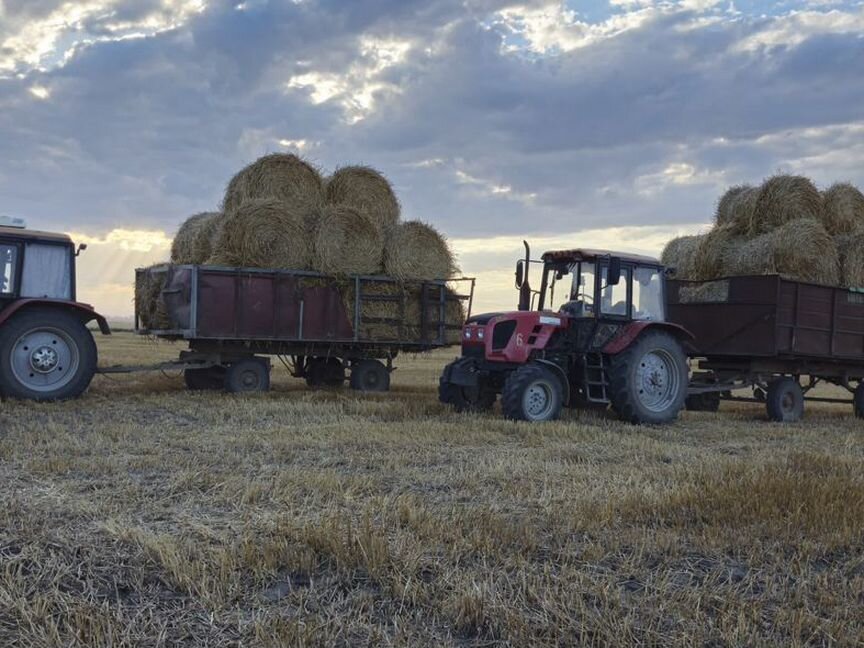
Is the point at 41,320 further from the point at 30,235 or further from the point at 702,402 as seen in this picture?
the point at 702,402

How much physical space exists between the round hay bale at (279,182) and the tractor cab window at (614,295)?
4.84 meters

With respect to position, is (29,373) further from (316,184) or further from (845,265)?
(845,265)

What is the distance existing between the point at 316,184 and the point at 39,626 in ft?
35.0

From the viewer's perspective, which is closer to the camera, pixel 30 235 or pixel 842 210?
pixel 30 235

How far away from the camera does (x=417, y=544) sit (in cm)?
438

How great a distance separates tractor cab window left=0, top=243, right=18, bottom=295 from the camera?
1090cm

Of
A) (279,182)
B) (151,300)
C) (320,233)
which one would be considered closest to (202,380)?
(151,300)

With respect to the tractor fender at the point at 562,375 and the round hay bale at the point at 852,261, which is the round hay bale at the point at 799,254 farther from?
the tractor fender at the point at 562,375

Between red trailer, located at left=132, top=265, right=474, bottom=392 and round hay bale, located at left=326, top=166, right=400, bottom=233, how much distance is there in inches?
43.5

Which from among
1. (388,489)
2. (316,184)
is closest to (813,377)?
(316,184)

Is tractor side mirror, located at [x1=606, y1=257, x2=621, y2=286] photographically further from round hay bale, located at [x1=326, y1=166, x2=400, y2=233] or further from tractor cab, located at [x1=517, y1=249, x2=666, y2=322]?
round hay bale, located at [x1=326, y1=166, x2=400, y2=233]

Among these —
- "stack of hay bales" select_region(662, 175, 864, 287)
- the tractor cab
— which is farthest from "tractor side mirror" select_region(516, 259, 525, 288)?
"stack of hay bales" select_region(662, 175, 864, 287)

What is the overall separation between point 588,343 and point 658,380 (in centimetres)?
115

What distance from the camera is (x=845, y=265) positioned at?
1223cm
